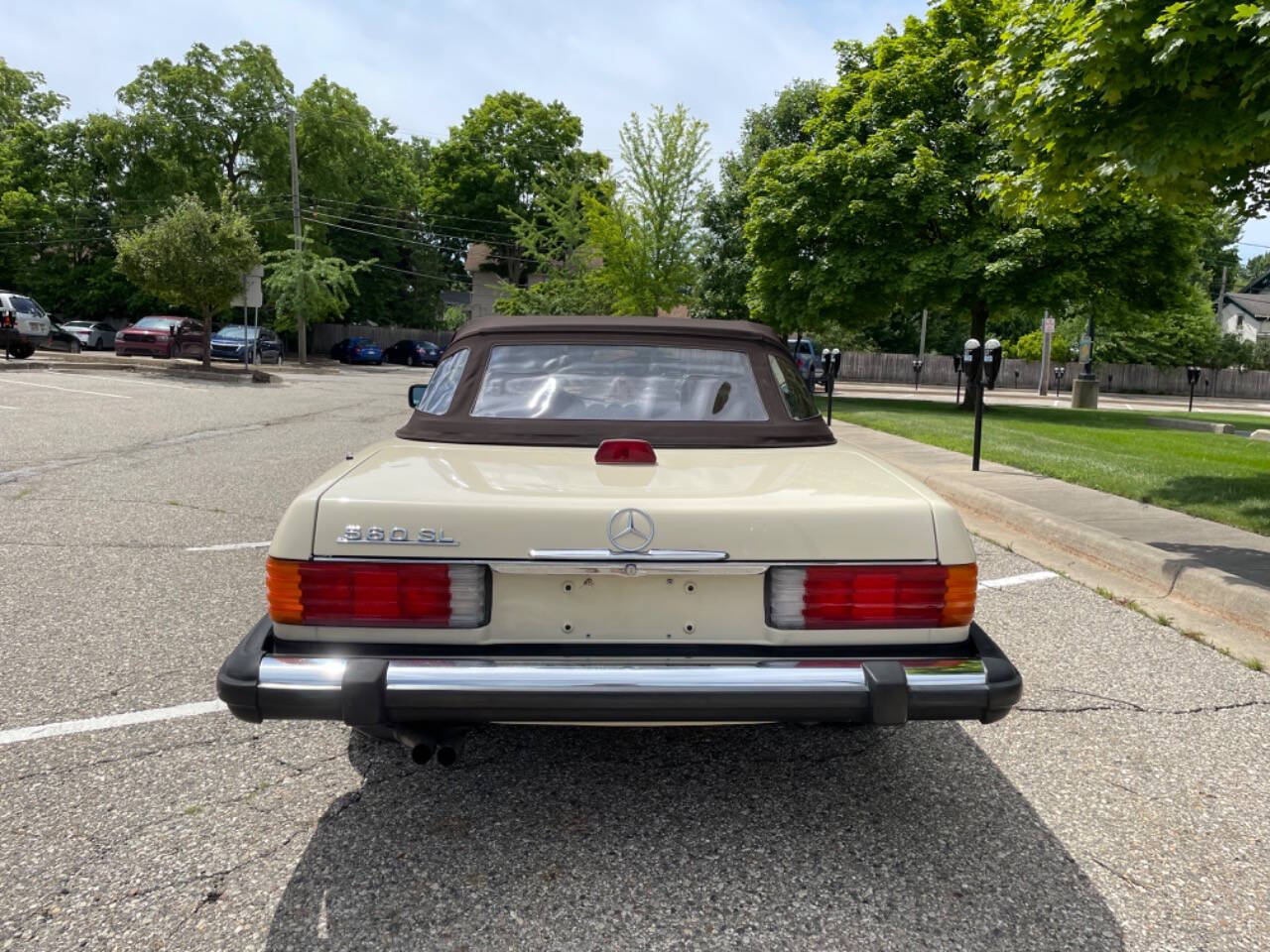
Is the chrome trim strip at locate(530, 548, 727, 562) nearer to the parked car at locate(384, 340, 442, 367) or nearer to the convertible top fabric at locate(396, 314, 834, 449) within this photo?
the convertible top fabric at locate(396, 314, 834, 449)

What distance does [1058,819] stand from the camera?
2.97 meters

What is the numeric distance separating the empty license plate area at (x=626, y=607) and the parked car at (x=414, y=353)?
158ft

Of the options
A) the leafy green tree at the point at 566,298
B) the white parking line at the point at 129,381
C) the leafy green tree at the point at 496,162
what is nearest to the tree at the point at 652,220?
the leafy green tree at the point at 566,298

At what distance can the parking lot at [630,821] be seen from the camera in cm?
237

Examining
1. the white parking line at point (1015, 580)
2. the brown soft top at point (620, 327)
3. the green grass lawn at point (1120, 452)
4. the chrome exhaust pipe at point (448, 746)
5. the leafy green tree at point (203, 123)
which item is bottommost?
the white parking line at point (1015, 580)

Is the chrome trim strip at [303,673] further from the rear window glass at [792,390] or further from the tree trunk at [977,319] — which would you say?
the tree trunk at [977,319]

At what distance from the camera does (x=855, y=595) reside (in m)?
2.55

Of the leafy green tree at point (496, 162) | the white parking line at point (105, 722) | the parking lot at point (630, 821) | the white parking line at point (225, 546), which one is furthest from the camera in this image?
the leafy green tree at point (496, 162)

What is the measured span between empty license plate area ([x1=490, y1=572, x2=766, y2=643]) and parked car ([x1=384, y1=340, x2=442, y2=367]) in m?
48.0

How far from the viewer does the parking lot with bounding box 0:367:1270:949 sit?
2369mm

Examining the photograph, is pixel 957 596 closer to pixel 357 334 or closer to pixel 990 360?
pixel 990 360

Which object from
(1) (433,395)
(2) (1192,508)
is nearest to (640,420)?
(1) (433,395)

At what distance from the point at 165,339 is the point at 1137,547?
1257 inches

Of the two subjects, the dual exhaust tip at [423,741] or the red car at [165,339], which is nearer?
the dual exhaust tip at [423,741]
